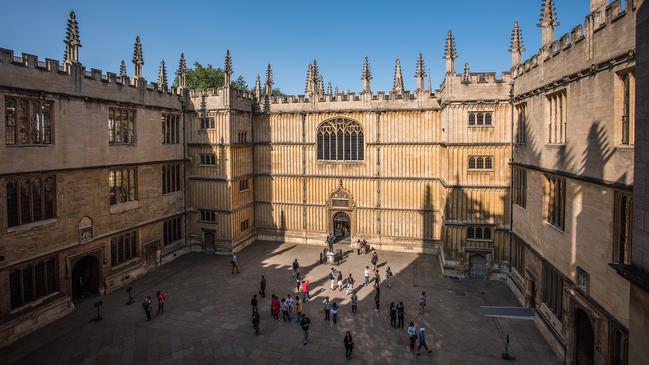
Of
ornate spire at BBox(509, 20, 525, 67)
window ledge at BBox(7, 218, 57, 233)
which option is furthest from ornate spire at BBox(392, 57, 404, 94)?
window ledge at BBox(7, 218, 57, 233)

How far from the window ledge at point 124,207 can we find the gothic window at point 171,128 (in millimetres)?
4907

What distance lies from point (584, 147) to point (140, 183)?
2264 centimetres

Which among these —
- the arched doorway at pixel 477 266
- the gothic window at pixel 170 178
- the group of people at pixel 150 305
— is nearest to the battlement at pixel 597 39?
the arched doorway at pixel 477 266

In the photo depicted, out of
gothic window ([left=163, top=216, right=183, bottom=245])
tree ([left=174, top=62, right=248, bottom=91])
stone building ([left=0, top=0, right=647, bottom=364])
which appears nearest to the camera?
stone building ([left=0, top=0, right=647, bottom=364])

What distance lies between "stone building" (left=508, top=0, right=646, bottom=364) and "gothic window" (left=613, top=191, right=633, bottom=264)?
26mm

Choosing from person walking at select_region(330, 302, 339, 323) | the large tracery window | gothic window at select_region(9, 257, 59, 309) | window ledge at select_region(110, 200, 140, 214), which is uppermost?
the large tracery window

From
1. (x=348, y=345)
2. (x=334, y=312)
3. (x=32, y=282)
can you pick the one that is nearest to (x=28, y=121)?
(x=32, y=282)

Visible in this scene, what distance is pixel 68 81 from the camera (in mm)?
19266

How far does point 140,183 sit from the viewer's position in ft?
78.9

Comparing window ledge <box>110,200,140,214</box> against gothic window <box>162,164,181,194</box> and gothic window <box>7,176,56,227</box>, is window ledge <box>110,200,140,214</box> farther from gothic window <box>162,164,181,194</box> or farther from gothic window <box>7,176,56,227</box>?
gothic window <box>7,176,56,227</box>

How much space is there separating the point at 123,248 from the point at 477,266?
68.6ft

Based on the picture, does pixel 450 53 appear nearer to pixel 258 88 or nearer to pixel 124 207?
pixel 258 88

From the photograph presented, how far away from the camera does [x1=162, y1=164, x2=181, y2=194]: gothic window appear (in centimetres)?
2650

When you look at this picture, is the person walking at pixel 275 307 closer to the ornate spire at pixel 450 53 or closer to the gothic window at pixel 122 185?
the gothic window at pixel 122 185
